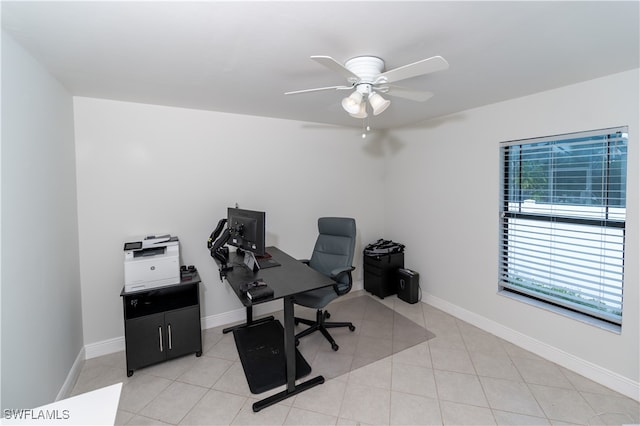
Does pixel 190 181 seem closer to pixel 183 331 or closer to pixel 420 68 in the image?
pixel 183 331

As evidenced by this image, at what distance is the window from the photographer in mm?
2205

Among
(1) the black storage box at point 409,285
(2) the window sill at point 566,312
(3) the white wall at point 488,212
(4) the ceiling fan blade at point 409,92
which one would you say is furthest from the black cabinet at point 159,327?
(2) the window sill at point 566,312

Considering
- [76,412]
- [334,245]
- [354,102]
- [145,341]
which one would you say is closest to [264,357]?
[145,341]

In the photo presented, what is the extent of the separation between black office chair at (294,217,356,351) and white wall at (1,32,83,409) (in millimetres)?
1796

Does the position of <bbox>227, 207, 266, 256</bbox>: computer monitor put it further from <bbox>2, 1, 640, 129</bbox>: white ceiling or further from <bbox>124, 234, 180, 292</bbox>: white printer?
<bbox>2, 1, 640, 129</bbox>: white ceiling

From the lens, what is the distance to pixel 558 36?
5.10ft

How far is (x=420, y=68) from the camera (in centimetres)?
148

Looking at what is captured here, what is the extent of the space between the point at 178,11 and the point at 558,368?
3.72 meters

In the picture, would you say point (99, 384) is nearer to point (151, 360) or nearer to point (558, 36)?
point (151, 360)

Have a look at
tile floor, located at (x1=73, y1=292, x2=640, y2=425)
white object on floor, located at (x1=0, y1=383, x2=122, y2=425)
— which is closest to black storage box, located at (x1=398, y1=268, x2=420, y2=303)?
tile floor, located at (x1=73, y1=292, x2=640, y2=425)

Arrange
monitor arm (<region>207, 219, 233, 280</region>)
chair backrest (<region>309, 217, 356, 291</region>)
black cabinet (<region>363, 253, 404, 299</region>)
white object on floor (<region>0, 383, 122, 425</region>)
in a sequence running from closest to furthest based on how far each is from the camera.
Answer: white object on floor (<region>0, 383, 122, 425</region>) < monitor arm (<region>207, 219, 233, 280</region>) < chair backrest (<region>309, 217, 356, 291</region>) < black cabinet (<region>363, 253, 404, 299</region>)

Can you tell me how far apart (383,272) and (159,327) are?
2.68m

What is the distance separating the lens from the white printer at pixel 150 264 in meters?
2.39

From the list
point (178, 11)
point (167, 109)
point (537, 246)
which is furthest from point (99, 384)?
point (537, 246)
